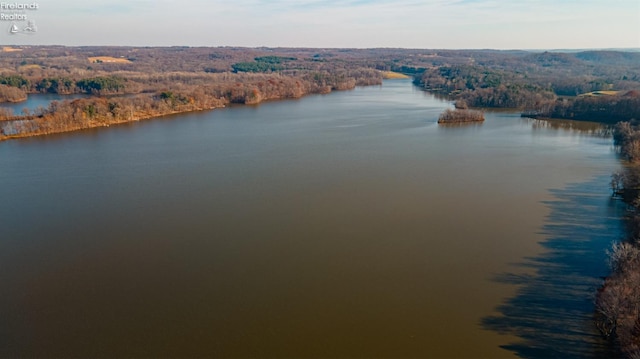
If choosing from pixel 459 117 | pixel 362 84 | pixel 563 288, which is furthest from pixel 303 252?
pixel 362 84

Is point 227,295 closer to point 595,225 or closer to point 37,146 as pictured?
point 595,225

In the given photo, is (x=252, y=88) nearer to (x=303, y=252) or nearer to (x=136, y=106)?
(x=136, y=106)

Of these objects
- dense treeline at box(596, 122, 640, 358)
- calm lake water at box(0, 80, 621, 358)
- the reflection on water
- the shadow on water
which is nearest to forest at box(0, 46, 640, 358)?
dense treeline at box(596, 122, 640, 358)

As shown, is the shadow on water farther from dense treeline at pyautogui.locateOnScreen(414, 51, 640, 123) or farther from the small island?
dense treeline at pyautogui.locateOnScreen(414, 51, 640, 123)

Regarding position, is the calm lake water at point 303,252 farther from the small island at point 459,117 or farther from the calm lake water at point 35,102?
the calm lake water at point 35,102

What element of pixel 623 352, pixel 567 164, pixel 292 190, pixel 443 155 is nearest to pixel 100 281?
pixel 292 190

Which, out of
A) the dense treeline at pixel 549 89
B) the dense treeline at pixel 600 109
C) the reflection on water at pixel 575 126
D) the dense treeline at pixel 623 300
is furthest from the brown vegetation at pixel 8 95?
the dense treeline at pixel 623 300

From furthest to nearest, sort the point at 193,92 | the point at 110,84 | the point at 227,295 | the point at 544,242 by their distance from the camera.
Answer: the point at 110,84, the point at 193,92, the point at 544,242, the point at 227,295
